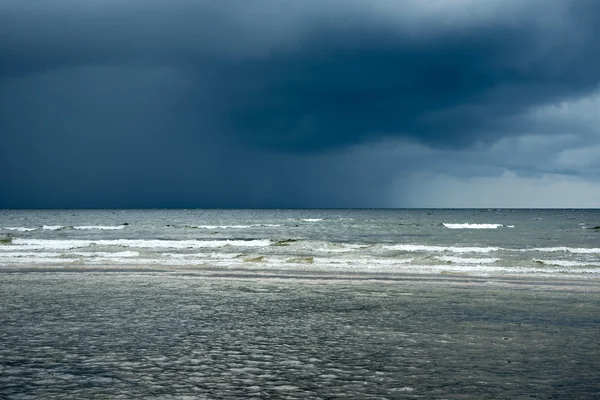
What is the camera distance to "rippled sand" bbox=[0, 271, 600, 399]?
7578 mm

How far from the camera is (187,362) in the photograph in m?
8.82

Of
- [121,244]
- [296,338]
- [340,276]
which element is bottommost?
[121,244]

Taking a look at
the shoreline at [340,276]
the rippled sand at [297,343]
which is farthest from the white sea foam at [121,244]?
the rippled sand at [297,343]

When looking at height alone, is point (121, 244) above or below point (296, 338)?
below

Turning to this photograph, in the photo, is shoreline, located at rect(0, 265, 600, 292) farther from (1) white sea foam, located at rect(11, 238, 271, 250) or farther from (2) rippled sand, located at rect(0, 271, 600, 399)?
(1) white sea foam, located at rect(11, 238, 271, 250)


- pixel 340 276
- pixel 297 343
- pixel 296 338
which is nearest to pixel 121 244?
pixel 340 276

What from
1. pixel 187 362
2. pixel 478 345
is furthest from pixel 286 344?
pixel 478 345

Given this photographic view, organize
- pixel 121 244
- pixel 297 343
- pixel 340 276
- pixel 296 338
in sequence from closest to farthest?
pixel 297 343
pixel 296 338
pixel 340 276
pixel 121 244

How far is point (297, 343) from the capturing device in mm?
10297

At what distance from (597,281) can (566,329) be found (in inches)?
494

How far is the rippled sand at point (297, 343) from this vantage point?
758 centimetres

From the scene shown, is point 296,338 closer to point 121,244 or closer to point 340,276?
point 340,276

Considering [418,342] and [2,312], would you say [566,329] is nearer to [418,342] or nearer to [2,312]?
[418,342]

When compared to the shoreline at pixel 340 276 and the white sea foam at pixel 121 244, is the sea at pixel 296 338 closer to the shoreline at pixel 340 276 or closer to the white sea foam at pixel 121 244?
the shoreline at pixel 340 276
